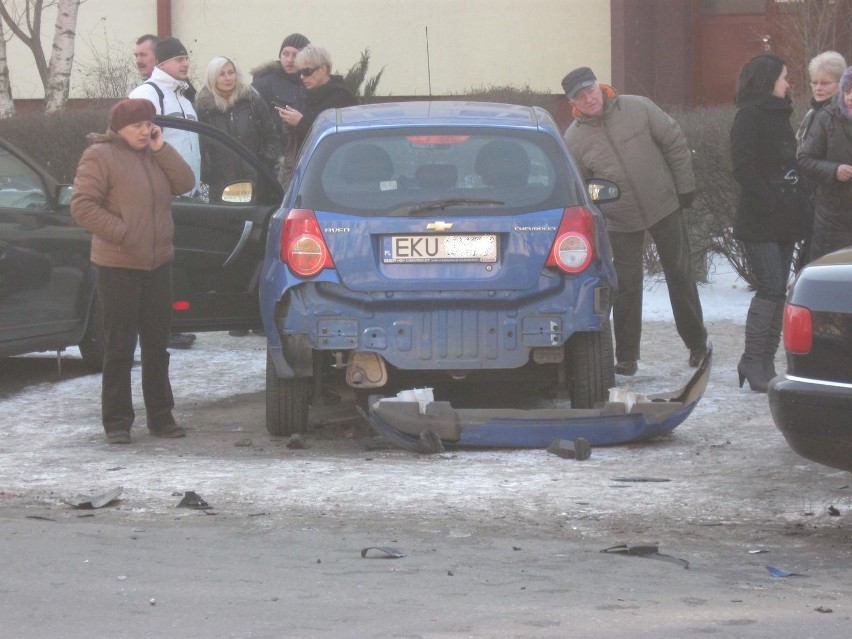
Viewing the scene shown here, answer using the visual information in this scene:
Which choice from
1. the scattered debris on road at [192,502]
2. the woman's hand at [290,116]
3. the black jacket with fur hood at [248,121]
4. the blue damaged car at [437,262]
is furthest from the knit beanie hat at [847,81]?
the scattered debris on road at [192,502]

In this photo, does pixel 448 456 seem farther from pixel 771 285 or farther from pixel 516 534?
pixel 771 285

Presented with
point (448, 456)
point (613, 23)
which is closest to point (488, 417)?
point (448, 456)

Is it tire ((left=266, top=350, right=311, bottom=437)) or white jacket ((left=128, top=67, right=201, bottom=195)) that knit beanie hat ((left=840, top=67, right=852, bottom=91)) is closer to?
tire ((left=266, top=350, right=311, bottom=437))

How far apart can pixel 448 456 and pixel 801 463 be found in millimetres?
1591

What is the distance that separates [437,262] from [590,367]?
95 cm

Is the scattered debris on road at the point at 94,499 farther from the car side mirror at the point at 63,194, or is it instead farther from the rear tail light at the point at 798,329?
the car side mirror at the point at 63,194

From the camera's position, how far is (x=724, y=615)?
480 centimetres

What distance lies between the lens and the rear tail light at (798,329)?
576 centimetres

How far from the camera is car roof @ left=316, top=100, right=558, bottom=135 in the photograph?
7.85 metres

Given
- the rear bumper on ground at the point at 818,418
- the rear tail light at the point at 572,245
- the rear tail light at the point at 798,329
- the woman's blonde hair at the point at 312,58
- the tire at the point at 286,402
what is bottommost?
the tire at the point at 286,402

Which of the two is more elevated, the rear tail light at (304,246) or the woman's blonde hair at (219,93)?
the woman's blonde hair at (219,93)

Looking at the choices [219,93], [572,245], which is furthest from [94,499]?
[219,93]

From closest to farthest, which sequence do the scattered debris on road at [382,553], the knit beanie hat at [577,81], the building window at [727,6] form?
1. the scattered debris on road at [382,553]
2. the knit beanie hat at [577,81]
3. the building window at [727,6]

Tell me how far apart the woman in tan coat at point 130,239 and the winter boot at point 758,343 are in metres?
3.21
